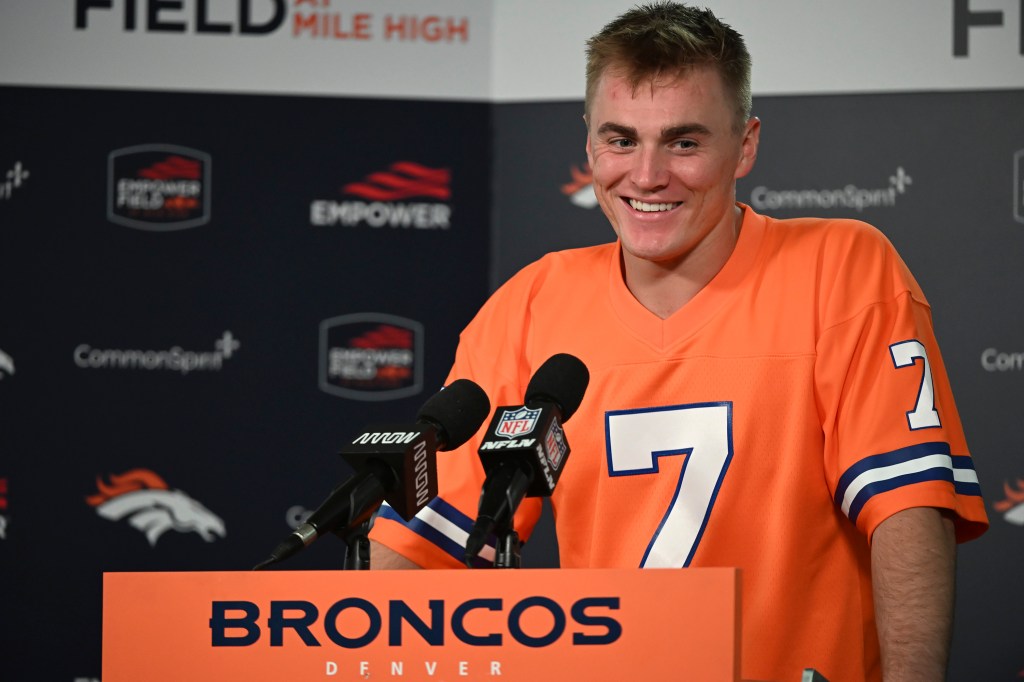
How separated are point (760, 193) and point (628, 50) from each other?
5.35 feet

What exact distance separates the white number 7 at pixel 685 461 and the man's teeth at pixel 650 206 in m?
0.29

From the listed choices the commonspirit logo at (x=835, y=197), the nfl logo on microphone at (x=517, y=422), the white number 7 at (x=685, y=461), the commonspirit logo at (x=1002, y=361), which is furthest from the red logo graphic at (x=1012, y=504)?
the nfl logo on microphone at (x=517, y=422)

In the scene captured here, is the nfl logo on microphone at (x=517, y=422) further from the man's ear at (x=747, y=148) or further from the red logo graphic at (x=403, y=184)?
the red logo graphic at (x=403, y=184)

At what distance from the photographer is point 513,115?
3502mm

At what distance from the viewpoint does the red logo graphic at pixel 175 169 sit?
11.5ft

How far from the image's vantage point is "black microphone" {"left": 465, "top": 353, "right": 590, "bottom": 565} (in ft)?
3.80

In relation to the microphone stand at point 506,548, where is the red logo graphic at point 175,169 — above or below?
above

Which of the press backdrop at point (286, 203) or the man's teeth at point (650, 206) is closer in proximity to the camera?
the man's teeth at point (650, 206)

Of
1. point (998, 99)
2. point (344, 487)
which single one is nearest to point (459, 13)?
point (998, 99)

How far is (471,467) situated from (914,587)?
664mm

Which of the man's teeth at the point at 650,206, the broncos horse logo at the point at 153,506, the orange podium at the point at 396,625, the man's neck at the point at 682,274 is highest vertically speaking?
the man's teeth at the point at 650,206

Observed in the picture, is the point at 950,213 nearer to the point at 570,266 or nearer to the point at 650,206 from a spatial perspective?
the point at 570,266

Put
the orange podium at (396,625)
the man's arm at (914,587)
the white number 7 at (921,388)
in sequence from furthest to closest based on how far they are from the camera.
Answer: the white number 7 at (921,388), the man's arm at (914,587), the orange podium at (396,625)

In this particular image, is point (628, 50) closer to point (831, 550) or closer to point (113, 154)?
point (831, 550)
